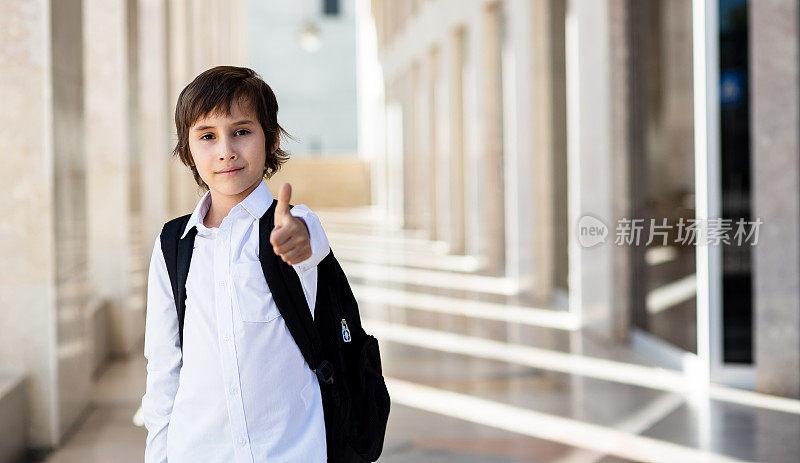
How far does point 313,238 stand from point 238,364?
0.29 metres

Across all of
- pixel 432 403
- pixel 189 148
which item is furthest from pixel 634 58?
pixel 189 148

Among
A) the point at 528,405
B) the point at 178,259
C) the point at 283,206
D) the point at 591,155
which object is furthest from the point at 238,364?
the point at 591,155

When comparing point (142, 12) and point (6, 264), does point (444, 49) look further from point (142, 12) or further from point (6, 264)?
point (6, 264)

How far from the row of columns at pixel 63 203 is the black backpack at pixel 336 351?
2789 mm

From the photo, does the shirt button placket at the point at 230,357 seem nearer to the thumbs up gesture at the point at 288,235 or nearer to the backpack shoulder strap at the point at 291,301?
the backpack shoulder strap at the point at 291,301

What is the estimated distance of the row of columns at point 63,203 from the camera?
429cm

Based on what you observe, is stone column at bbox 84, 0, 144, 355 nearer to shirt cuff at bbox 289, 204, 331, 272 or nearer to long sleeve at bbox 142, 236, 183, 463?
long sleeve at bbox 142, 236, 183, 463

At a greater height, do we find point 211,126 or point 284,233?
point 211,126

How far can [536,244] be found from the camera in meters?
9.81

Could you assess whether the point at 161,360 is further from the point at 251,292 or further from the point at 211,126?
the point at 211,126

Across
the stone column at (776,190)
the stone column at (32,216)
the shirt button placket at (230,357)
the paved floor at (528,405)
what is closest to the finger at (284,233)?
the shirt button placket at (230,357)

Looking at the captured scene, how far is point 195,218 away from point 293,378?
369 mm

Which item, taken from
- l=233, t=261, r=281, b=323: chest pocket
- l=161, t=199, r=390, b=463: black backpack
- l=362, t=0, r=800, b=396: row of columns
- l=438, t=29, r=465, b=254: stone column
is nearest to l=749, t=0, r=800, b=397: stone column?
l=362, t=0, r=800, b=396: row of columns

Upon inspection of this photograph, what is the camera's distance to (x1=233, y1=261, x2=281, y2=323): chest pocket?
1.71 meters
